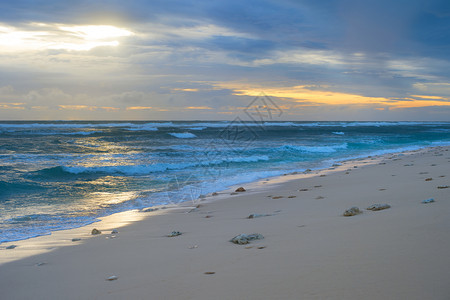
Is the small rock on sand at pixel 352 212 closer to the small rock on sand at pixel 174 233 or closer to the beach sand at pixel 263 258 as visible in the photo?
the beach sand at pixel 263 258

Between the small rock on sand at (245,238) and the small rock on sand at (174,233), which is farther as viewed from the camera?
the small rock on sand at (174,233)

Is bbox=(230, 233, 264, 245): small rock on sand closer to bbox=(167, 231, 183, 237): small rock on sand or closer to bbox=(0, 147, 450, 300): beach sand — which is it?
bbox=(0, 147, 450, 300): beach sand

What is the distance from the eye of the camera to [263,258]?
10.1 ft

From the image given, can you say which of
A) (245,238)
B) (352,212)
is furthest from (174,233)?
(352,212)

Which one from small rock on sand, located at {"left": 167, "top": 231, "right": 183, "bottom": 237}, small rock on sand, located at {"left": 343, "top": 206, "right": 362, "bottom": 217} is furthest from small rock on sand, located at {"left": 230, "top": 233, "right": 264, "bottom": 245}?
small rock on sand, located at {"left": 343, "top": 206, "right": 362, "bottom": 217}

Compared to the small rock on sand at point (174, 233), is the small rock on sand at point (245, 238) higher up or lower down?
higher up

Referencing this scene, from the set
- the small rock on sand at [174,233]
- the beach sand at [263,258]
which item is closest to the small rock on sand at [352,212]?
the beach sand at [263,258]

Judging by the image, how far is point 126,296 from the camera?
263 centimetres

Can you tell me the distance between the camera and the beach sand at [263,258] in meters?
2.32

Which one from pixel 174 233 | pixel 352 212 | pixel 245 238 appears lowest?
pixel 174 233

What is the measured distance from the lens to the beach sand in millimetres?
2324

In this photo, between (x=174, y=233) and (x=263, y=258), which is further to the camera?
(x=174, y=233)

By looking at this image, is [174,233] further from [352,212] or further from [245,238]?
[352,212]

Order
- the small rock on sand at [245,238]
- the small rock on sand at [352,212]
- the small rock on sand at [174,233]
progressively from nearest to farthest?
the small rock on sand at [245,238] < the small rock on sand at [352,212] < the small rock on sand at [174,233]
